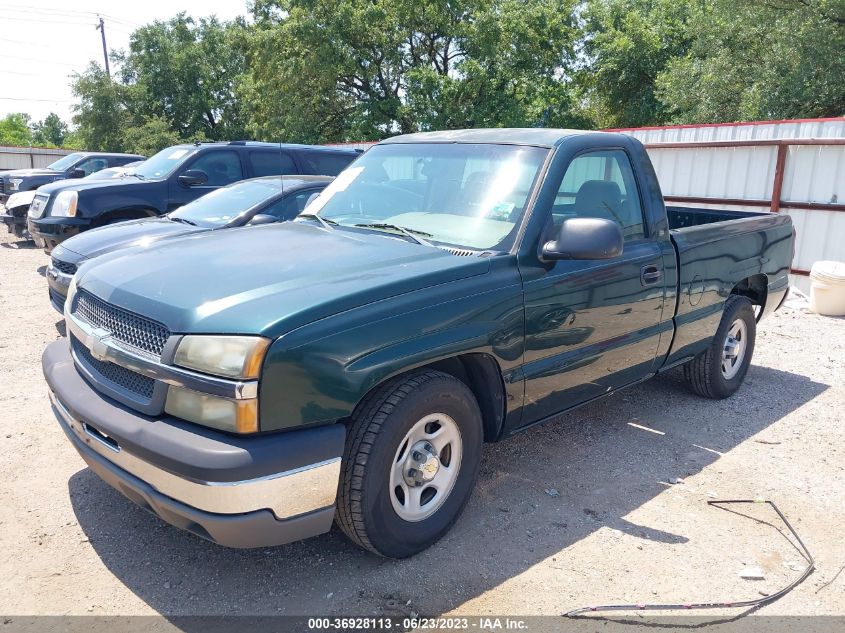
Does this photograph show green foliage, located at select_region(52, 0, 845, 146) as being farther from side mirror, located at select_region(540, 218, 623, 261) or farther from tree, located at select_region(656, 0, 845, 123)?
side mirror, located at select_region(540, 218, 623, 261)

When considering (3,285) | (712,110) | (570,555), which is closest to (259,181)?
(3,285)

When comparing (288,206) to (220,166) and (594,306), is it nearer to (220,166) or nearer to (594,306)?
(220,166)

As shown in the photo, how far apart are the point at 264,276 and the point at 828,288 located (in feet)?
26.1

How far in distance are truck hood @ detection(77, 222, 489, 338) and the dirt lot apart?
3.84 feet

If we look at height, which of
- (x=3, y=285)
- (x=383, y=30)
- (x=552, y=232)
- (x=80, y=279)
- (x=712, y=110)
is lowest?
(x=3, y=285)

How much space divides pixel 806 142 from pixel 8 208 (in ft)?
43.5

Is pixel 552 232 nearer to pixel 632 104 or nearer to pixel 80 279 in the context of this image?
pixel 80 279

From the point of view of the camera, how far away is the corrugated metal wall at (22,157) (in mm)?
34219

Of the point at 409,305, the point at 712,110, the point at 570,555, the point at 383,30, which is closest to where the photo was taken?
the point at 409,305

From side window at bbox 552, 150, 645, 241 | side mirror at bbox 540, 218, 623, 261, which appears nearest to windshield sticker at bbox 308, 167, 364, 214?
side window at bbox 552, 150, 645, 241

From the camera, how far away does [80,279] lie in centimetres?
341

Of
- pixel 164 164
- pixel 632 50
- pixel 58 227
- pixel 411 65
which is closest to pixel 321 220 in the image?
pixel 58 227

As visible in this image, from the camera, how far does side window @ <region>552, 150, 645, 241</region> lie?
391 centimetres

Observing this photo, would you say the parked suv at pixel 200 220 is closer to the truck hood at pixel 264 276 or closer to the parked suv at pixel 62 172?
the truck hood at pixel 264 276
